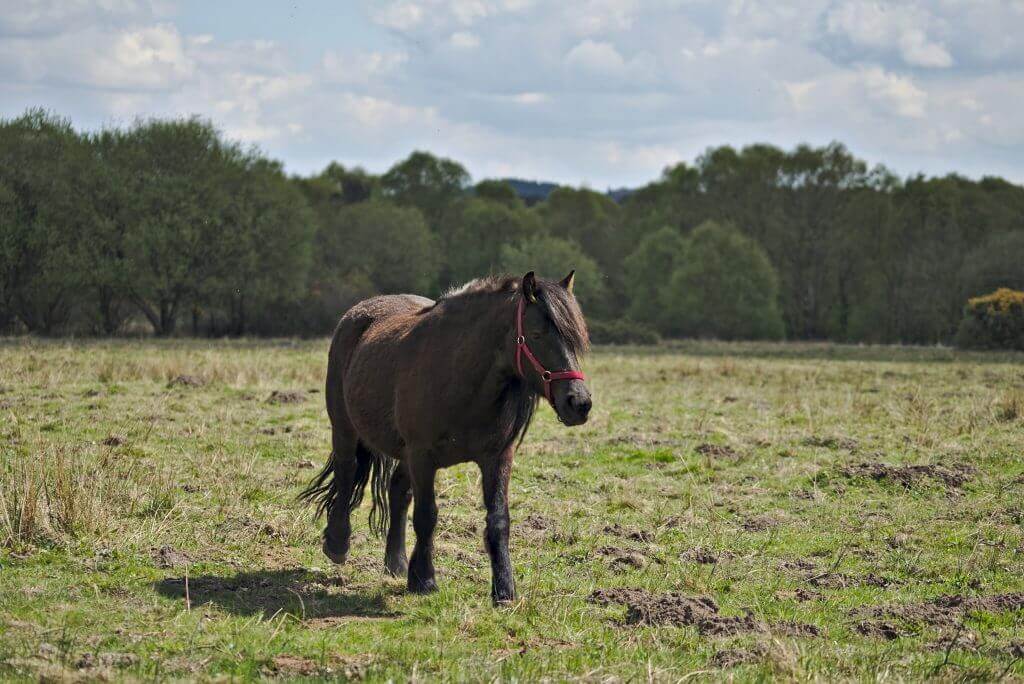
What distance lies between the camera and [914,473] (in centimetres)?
1146

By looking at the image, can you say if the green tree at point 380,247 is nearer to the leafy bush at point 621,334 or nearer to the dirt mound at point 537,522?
the leafy bush at point 621,334

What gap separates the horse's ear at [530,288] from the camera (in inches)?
262

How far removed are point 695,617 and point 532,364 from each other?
2.03 m

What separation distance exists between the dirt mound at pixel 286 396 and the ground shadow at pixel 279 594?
9.03 metres

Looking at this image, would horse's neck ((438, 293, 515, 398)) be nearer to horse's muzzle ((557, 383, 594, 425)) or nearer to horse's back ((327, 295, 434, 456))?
horse's muzzle ((557, 383, 594, 425))

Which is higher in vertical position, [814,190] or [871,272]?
[814,190]

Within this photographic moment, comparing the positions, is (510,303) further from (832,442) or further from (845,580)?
(832,442)

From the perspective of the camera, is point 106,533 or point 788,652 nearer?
point 788,652

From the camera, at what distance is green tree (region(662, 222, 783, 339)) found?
58031mm

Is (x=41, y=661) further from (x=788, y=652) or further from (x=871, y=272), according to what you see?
(x=871, y=272)

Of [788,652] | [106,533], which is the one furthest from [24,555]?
[788,652]

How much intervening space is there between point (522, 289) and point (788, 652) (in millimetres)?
2881

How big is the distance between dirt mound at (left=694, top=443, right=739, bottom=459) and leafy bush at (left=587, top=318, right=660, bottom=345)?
35948mm

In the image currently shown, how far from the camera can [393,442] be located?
25.8 feet
